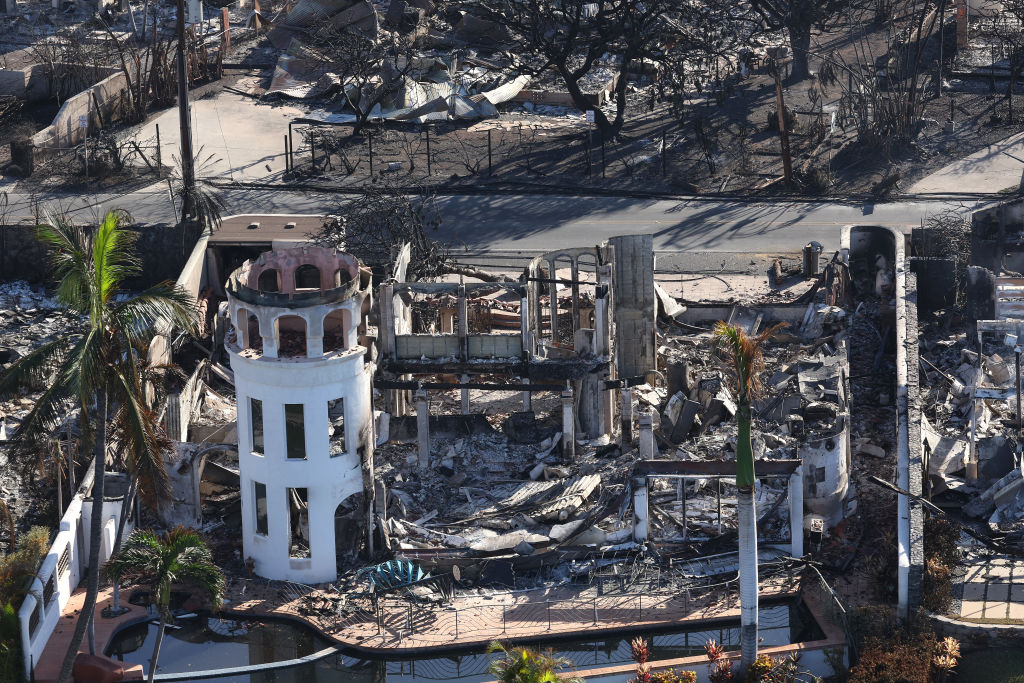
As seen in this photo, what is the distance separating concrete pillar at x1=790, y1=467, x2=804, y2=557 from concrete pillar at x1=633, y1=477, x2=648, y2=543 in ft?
11.3

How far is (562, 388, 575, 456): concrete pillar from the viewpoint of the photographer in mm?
49594

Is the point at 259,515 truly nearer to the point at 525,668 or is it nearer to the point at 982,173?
the point at 525,668

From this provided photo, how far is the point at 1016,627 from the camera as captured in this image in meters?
42.0

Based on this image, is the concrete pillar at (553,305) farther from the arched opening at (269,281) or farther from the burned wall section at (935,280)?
the burned wall section at (935,280)

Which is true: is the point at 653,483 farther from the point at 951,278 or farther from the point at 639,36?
the point at 639,36

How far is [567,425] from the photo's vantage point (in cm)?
4969

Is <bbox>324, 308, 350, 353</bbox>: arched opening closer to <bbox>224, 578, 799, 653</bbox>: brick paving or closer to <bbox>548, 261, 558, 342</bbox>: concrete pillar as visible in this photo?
<bbox>224, 578, 799, 653</bbox>: brick paving

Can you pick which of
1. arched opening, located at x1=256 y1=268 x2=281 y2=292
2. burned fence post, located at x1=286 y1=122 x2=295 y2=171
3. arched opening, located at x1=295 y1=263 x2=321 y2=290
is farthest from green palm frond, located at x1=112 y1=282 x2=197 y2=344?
burned fence post, located at x1=286 y1=122 x2=295 y2=171

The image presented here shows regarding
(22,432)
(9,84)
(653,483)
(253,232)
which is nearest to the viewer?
(22,432)

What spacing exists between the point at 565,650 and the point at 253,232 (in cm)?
2431

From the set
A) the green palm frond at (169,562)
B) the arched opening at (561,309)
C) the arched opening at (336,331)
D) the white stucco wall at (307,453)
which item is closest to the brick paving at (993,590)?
the arched opening at (561,309)

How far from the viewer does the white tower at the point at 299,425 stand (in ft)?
144

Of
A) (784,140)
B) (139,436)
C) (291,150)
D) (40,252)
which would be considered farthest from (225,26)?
(139,436)

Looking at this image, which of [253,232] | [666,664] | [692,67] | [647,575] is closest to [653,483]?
[647,575]
